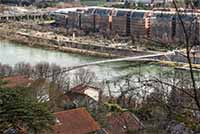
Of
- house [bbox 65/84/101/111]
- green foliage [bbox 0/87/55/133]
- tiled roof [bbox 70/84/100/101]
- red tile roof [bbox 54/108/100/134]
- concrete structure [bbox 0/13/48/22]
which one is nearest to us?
green foliage [bbox 0/87/55/133]

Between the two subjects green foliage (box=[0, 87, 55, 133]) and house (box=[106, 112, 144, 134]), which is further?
house (box=[106, 112, 144, 134])

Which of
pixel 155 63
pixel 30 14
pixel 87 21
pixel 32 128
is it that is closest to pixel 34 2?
pixel 30 14

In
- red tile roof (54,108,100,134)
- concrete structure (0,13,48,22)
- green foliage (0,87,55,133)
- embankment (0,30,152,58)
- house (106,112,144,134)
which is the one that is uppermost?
green foliage (0,87,55,133)

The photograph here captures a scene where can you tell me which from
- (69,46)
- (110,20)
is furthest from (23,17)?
(69,46)

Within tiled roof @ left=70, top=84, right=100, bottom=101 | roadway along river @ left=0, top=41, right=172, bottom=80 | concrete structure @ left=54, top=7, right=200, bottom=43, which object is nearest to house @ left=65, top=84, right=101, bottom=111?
tiled roof @ left=70, top=84, right=100, bottom=101

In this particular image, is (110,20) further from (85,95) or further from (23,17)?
(85,95)

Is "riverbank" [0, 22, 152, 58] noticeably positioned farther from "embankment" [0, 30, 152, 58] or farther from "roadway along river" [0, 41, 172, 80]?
"roadway along river" [0, 41, 172, 80]
